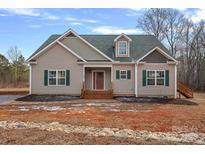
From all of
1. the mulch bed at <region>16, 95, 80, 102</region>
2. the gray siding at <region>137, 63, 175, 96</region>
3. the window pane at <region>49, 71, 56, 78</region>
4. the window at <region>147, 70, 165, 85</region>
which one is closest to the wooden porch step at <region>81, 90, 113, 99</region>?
the mulch bed at <region>16, 95, 80, 102</region>

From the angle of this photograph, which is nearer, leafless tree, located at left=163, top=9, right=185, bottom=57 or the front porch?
the front porch

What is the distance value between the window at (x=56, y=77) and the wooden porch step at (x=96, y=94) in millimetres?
1845

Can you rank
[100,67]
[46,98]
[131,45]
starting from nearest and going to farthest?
[46,98], [100,67], [131,45]

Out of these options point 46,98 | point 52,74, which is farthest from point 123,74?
point 46,98

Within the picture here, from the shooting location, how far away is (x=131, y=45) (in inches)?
1014

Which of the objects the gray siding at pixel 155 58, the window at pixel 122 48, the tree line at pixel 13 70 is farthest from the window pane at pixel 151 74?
the tree line at pixel 13 70

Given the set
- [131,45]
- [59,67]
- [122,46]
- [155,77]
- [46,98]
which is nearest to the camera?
[46,98]

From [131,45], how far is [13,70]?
2882cm

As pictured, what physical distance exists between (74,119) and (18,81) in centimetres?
3880

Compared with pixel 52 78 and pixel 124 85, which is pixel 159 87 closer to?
pixel 124 85

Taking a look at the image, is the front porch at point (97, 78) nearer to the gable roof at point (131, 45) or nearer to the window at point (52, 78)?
the gable roof at point (131, 45)

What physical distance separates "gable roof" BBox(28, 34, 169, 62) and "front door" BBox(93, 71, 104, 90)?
155cm

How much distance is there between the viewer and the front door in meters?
24.5

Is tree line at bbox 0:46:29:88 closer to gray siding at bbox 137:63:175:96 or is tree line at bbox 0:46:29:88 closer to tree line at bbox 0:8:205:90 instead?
tree line at bbox 0:8:205:90
